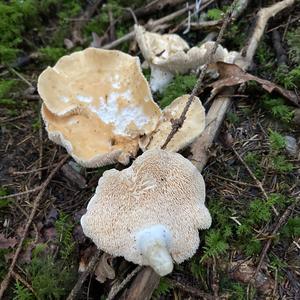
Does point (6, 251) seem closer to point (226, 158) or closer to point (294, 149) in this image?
point (226, 158)

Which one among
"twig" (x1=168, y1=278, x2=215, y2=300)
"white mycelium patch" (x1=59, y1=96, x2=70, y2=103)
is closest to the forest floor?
"twig" (x1=168, y1=278, x2=215, y2=300)

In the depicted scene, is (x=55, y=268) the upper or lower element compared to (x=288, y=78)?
lower

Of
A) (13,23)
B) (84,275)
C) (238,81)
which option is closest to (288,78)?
(238,81)

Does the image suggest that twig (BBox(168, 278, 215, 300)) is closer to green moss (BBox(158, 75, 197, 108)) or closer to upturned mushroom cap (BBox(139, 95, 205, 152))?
upturned mushroom cap (BBox(139, 95, 205, 152))

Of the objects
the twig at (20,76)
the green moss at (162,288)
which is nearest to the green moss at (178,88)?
→ the twig at (20,76)

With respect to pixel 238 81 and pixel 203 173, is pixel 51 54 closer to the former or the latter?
pixel 238 81

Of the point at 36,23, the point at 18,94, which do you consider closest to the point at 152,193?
the point at 18,94
